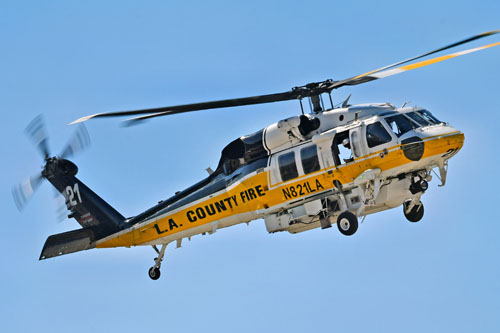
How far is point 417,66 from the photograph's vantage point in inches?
764

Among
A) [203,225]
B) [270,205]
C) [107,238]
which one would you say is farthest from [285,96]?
[107,238]

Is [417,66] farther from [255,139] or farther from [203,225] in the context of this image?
[203,225]

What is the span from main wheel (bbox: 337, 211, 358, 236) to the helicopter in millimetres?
24

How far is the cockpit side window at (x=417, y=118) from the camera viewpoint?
1989 centimetres

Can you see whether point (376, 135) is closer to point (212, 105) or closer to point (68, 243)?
point (212, 105)

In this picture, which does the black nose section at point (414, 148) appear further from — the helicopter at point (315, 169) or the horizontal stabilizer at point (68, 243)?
the horizontal stabilizer at point (68, 243)

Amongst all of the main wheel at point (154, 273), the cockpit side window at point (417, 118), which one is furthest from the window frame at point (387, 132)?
the main wheel at point (154, 273)

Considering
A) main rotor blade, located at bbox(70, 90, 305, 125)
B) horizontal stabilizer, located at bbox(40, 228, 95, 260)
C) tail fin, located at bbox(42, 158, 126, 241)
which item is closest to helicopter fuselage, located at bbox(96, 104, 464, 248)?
main rotor blade, located at bbox(70, 90, 305, 125)

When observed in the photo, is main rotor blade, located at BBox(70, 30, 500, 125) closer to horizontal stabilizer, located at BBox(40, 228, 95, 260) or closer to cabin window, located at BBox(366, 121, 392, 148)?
cabin window, located at BBox(366, 121, 392, 148)

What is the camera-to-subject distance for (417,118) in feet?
65.7

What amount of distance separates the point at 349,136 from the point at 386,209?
7.11 ft

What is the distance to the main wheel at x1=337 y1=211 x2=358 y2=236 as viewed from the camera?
65.6 ft

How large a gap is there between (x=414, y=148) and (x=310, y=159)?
266cm

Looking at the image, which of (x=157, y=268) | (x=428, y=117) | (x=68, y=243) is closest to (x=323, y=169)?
(x=428, y=117)
